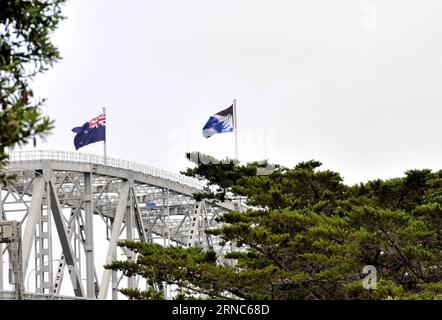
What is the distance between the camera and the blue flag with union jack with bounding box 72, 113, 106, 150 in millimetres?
74188

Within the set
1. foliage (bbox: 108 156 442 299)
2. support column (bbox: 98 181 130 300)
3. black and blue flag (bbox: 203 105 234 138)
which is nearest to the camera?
foliage (bbox: 108 156 442 299)

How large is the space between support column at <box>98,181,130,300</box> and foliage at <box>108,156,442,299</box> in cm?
2131

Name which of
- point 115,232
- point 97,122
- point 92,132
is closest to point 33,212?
point 92,132

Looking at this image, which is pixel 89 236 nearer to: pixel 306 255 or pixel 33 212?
pixel 33 212

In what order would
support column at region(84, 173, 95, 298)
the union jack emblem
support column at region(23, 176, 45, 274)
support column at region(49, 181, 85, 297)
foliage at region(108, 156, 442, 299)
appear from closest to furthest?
1. foliage at region(108, 156, 442, 299)
2. support column at region(23, 176, 45, 274)
3. support column at region(49, 181, 85, 297)
4. the union jack emblem
5. support column at region(84, 173, 95, 298)

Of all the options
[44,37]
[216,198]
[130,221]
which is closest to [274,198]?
[216,198]

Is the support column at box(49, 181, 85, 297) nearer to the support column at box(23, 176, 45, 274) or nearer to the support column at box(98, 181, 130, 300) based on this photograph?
the support column at box(23, 176, 45, 274)

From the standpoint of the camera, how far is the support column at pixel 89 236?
2982 inches

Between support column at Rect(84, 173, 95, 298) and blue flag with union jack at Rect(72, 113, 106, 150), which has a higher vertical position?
blue flag with union jack at Rect(72, 113, 106, 150)

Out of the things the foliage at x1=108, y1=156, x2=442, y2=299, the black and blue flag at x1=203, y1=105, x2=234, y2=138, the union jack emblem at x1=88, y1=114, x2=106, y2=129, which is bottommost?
the foliage at x1=108, y1=156, x2=442, y2=299

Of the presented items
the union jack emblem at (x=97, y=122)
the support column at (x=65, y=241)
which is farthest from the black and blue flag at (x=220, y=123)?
the support column at (x=65, y=241)

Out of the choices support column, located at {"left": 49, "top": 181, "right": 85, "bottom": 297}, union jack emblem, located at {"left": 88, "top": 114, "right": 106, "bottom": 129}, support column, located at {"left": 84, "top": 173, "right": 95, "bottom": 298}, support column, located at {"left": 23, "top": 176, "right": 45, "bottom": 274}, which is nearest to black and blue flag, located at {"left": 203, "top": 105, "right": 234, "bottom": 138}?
union jack emblem, located at {"left": 88, "top": 114, "right": 106, "bottom": 129}

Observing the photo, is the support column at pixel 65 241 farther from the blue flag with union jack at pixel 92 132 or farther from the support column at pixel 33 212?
the blue flag with union jack at pixel 92 132

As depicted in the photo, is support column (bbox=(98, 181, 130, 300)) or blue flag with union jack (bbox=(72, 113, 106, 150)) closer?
blue flag with union jack (bbox=(72, 113, 106, 150))
